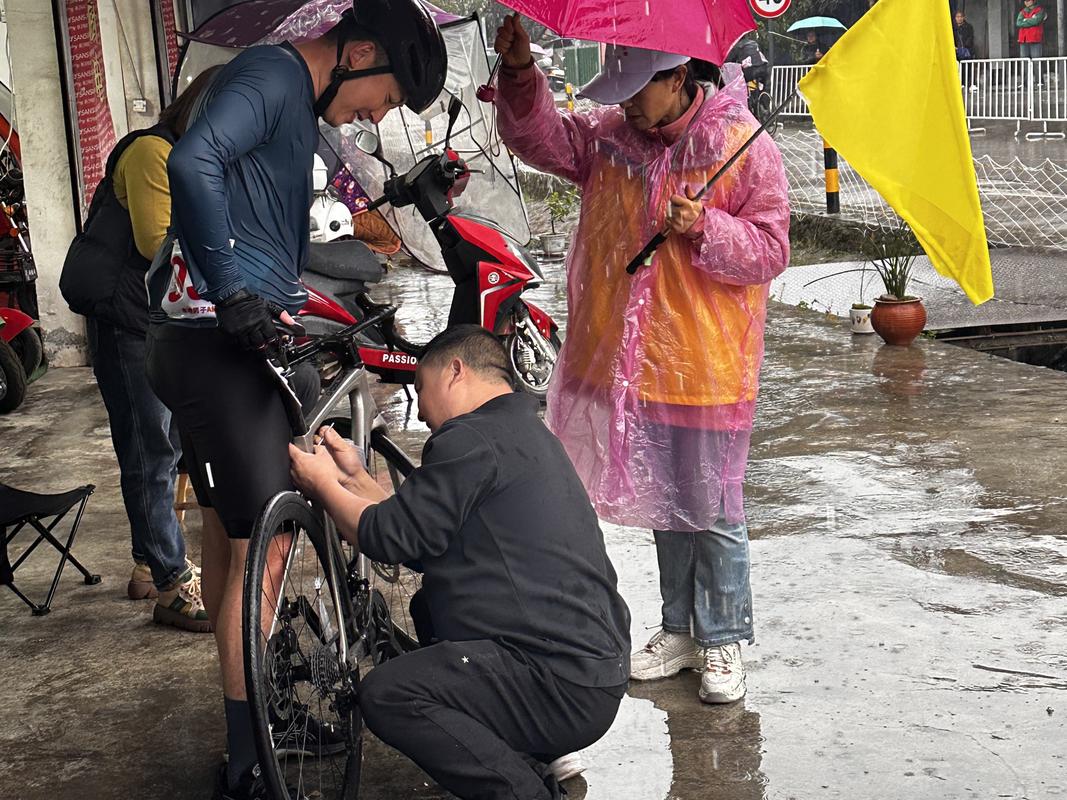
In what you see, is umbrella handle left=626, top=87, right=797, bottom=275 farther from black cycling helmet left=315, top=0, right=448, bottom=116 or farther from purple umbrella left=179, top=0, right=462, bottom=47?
purple umbrella left=179, top=0, right=462, bottom=47

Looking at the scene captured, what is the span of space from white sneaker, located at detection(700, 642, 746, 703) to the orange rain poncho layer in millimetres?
354

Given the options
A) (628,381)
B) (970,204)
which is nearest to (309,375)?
(628,381)

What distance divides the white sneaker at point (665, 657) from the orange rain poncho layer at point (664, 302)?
390 mm

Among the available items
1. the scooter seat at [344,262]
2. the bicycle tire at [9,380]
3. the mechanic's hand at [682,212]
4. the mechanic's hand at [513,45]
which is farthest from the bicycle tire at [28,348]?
the mechanic's hand at [682,212]

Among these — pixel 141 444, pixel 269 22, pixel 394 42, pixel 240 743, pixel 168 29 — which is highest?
pixel 168 29

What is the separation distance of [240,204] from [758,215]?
4.51ft

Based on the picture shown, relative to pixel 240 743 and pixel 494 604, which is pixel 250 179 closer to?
pixel 494 604

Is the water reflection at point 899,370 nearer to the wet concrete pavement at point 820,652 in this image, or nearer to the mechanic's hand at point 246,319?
the wet concrete pavement at point 820,652

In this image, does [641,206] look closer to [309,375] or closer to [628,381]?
[628,381]

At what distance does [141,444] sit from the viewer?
416cm

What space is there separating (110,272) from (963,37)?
1045 inches

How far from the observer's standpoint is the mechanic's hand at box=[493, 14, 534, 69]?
11.5 ft

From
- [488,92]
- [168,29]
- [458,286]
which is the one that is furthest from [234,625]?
[168,29]

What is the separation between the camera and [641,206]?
11.8ft
